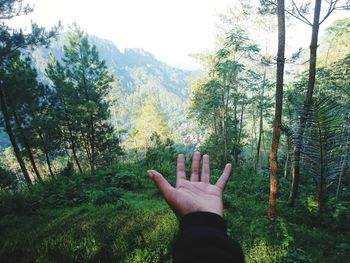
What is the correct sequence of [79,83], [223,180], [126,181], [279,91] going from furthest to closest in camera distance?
[79,83] → [126,181] → [279,91] → [223,180]

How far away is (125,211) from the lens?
754cm

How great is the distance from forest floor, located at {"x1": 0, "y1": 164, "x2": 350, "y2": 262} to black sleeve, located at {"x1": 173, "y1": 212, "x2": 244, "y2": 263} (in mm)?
3668

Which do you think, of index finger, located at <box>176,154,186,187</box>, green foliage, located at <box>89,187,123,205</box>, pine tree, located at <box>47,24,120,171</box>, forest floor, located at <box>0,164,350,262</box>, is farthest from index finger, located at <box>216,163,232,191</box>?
pine tree, located at <box>47,24,120,171</box>

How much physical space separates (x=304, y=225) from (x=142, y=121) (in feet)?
129

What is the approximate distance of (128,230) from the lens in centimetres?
577

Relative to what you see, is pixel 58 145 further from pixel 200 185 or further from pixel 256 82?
pixel 200 185

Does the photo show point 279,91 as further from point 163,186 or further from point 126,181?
point 126,181

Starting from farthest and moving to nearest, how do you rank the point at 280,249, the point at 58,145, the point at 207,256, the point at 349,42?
the point at 349,42, the point at 58,145, the point at 280,249, the point at 207,256

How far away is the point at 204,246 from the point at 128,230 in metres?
4.87

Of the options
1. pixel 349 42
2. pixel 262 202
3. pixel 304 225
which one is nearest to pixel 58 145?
pixel 262 202

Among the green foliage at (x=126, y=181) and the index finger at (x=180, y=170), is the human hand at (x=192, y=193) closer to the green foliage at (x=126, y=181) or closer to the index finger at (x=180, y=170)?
the index finger at (x=180, y=170)

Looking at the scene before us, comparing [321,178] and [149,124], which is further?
[149,124]

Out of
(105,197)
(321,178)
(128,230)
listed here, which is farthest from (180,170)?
(105,197)

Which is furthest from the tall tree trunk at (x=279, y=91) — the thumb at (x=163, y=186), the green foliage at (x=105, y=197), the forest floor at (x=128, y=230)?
the thumb at (x=163, y=186)
